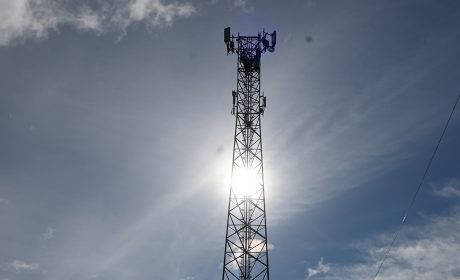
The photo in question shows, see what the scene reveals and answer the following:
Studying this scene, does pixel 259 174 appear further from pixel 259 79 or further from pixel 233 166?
pixel 259 79

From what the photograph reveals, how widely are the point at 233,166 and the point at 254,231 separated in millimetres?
5410

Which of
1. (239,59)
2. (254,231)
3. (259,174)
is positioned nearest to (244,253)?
(254,231)

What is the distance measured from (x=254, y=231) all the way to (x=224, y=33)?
1680 cm

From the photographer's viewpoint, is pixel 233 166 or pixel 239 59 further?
pixel 239 59

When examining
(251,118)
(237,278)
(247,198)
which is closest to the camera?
(237,278)

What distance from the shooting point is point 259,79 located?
1848 inches

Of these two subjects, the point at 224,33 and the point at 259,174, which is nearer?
the point at 259,174

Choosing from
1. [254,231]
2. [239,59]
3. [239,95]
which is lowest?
[254,231]

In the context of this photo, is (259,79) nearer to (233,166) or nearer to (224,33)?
(224,33)

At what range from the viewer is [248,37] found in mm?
47406

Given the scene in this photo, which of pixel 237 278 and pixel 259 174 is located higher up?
pixel 259 174

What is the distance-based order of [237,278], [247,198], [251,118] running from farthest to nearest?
[251,118] → [247,198] → [237,278]

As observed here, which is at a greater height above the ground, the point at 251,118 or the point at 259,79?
the point at 259,79

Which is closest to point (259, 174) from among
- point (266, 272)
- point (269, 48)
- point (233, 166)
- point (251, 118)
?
point (233, 166)
